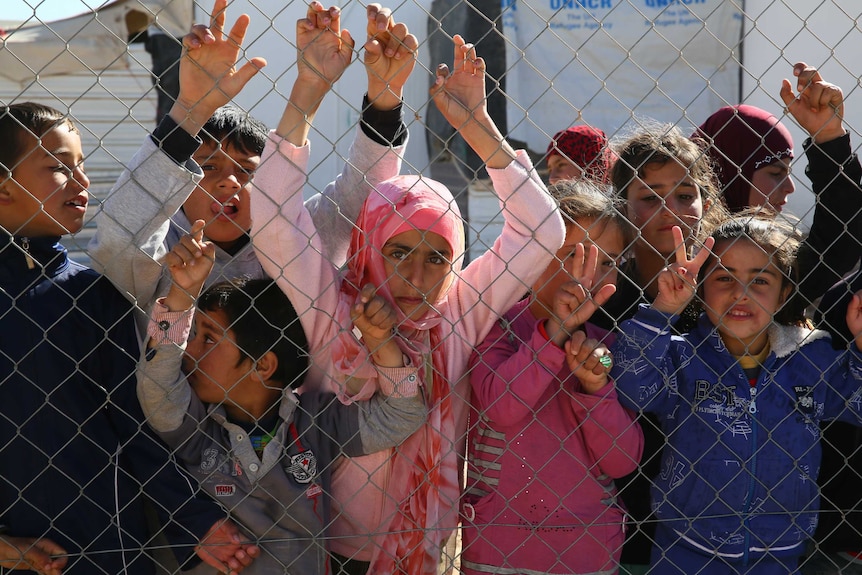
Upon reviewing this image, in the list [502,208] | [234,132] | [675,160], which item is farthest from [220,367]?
[675,160]

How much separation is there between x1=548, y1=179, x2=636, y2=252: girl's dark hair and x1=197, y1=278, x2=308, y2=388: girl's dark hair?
0.75 metres

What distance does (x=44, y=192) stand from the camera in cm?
208

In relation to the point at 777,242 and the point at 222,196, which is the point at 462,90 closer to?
the point at 222,196

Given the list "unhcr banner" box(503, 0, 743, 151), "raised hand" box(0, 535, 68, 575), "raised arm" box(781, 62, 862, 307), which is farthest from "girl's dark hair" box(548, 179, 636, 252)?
"unhcr banner" box(503, 0, 743, 151)

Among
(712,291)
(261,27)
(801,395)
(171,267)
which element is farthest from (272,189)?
(261,27)

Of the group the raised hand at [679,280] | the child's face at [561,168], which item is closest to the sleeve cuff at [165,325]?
the raised hand at [679,280]

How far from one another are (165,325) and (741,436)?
4.65ft

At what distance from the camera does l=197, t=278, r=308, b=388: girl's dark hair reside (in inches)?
84.0

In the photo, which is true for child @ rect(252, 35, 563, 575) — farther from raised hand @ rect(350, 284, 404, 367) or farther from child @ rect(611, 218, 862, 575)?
child @ rect(611, 218, 862, 575)

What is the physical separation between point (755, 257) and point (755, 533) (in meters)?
0.70

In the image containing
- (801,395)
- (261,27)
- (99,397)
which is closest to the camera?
(99,397)

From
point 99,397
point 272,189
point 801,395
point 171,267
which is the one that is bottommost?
point 99,397

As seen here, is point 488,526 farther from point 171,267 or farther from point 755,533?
point 171,267

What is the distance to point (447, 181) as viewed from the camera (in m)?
6.09
